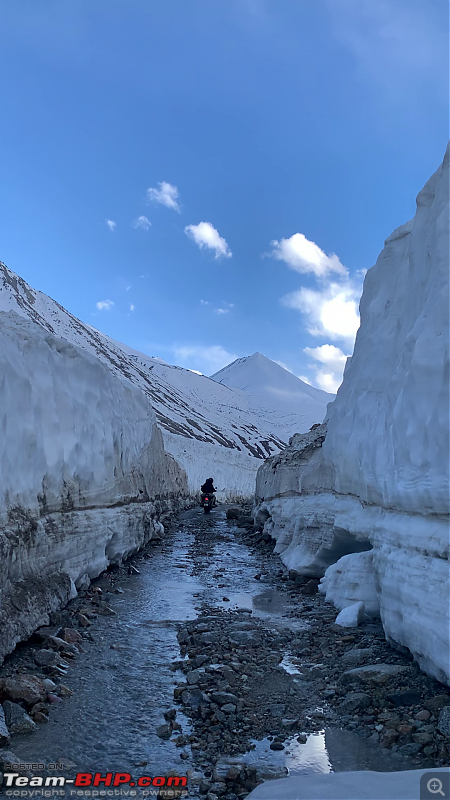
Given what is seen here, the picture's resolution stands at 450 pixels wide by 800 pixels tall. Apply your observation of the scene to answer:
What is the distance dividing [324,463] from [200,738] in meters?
7.47

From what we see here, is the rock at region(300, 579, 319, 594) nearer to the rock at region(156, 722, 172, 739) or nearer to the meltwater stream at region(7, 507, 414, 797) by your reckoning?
the meltwater stream at region(7, 507, 414, 797)

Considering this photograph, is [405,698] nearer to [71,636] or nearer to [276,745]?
[276,745]

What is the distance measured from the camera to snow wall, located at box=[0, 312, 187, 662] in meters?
5.68

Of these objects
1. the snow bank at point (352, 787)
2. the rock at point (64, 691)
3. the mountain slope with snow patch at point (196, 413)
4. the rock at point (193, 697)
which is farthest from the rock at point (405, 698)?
the mountain slope with snow patch at point (196, 413)

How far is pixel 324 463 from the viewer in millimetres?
10734

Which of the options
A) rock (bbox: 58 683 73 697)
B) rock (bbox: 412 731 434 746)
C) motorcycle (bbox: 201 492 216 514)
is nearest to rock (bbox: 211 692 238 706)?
rock (bbox: 58 683 73 697)

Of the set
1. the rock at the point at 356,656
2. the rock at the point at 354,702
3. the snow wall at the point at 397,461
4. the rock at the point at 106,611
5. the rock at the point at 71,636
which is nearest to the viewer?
the rock at the point at 354,702

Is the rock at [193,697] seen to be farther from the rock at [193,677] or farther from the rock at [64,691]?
the rock at [64,691]

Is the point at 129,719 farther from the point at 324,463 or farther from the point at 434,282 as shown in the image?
the point at 324,463

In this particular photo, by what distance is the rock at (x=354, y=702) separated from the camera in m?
4.07

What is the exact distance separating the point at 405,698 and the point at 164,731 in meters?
1.82

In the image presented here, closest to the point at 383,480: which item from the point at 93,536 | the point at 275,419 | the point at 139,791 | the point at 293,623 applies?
the point at 293,623

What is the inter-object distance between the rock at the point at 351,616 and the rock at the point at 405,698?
2.07 m

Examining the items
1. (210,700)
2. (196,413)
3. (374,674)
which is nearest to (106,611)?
(210,700)
